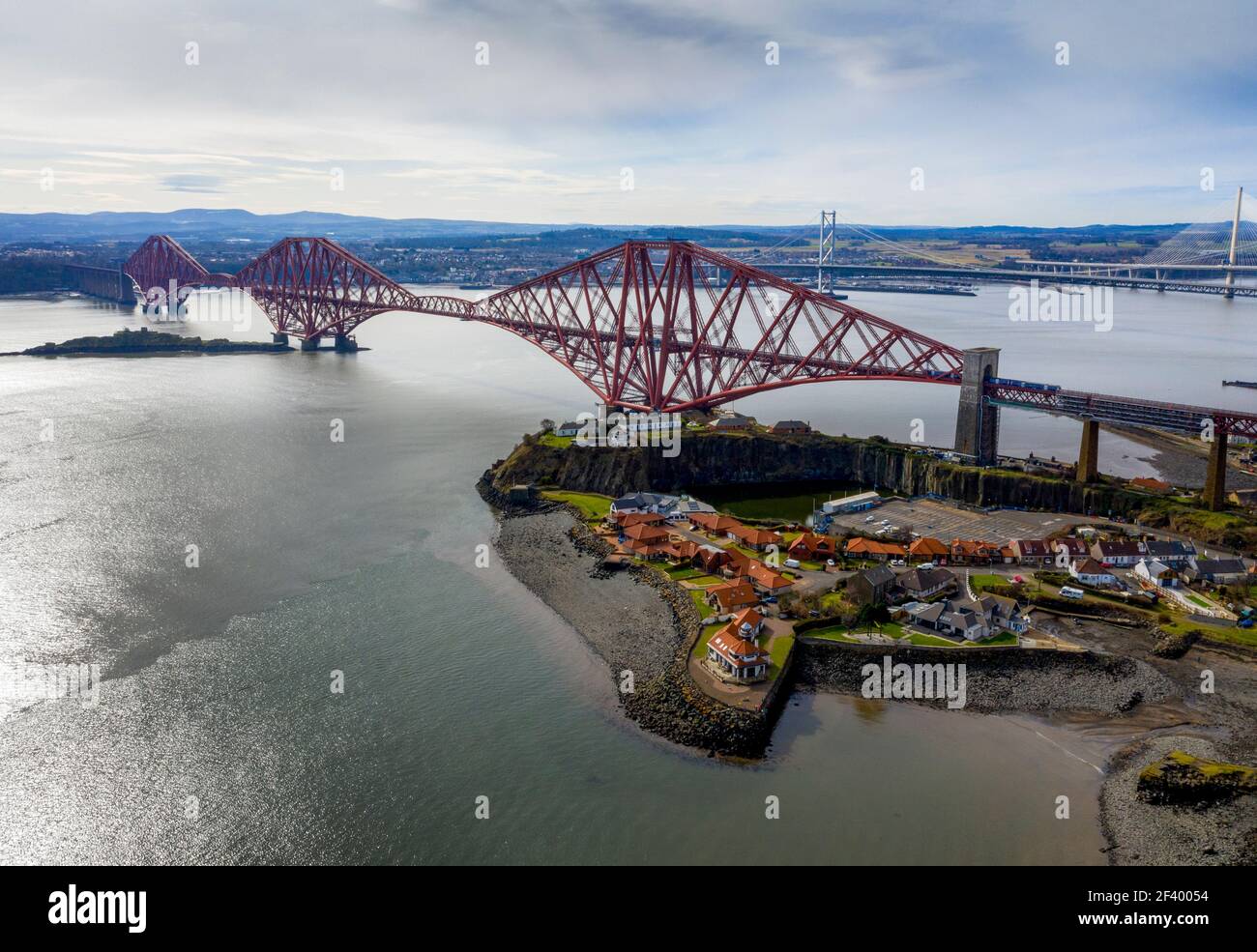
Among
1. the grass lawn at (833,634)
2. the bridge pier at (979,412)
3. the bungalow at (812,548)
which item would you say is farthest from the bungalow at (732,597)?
the bridge pier at (979,412)

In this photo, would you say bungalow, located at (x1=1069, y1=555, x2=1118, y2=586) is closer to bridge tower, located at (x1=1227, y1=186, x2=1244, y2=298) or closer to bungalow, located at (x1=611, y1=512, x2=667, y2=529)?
bungalow, located at (x1=611, y1=512, x2=667, y2=529)

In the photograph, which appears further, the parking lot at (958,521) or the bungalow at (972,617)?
the parking lot at (958,521)

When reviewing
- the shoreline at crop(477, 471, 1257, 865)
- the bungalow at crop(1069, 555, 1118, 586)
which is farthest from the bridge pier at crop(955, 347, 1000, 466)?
the shoreline at crop(477, 471, 1257, 865)

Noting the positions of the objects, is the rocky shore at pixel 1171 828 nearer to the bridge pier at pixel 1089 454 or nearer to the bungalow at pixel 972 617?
the bungalow at pixel 972 617

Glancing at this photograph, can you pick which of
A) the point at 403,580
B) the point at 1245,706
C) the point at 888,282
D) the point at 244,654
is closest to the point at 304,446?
the point at 403,580

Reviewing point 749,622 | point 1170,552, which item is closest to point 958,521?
point 1170,552

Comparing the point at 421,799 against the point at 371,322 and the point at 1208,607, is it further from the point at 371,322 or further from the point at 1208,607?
the point at 371,322
